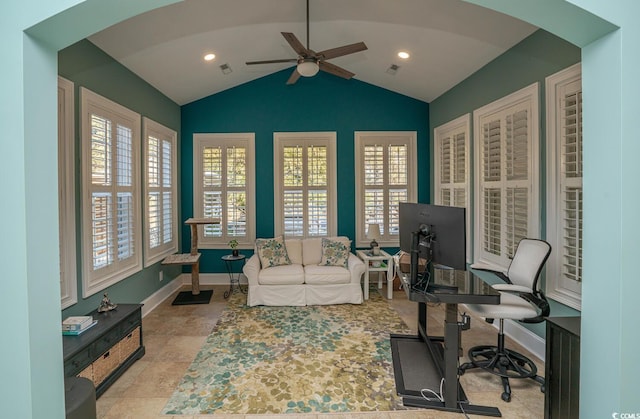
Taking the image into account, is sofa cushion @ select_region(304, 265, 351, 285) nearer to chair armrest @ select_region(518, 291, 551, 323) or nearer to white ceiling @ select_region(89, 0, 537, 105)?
chair armrest @ select_region(518, 291, 551, 323)

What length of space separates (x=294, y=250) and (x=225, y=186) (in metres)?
1.66

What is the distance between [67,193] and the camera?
2791 mm

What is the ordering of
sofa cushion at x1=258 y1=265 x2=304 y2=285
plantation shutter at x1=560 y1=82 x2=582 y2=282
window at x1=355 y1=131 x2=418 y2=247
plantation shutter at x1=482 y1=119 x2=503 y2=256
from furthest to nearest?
window at x1=355 y1=131 x2=418 y2=247 → sofa cushion at x1=258 y1=265 x2=304 y2=285 → plantation shutter at x1=482 y1=119 x2=503 y2=256 → plantation shutter at x1=560 y1=82 x2=582 y2=282

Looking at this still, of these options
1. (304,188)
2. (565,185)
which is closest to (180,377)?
(304,188)

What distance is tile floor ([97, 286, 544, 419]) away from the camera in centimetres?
224

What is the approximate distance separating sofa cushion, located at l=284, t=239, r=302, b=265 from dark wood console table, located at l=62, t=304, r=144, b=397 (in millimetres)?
2271

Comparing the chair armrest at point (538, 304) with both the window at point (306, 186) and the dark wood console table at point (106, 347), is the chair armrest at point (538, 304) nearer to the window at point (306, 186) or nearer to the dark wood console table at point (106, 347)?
the dark wood console table at point (106, 347)

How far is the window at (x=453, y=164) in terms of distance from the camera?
14.4ft

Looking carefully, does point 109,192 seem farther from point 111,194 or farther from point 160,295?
point 160,295

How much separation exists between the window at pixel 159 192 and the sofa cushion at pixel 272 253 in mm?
1386

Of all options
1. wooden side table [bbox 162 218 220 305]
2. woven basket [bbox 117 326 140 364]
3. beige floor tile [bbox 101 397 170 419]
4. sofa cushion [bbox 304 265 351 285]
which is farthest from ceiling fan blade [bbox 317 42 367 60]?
beige floor tile [bbox 101 397 170 419]
